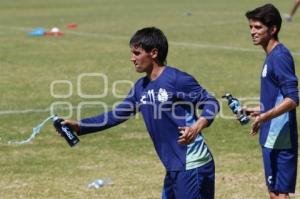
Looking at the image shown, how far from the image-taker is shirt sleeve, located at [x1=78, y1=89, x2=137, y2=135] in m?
7.03

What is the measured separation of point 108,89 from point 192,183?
11.0m

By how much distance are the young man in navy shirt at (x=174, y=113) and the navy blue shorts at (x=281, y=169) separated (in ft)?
2.34

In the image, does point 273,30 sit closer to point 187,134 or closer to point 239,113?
point 239,113

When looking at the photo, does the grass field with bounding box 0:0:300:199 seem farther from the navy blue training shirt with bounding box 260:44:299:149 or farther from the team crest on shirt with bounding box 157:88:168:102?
the team crest on shirt with bounding box 157:88:168:102

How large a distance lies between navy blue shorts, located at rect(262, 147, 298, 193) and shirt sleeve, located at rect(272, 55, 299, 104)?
0.58 metres

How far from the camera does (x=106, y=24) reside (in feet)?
109

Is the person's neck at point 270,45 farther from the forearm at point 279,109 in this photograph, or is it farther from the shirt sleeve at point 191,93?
the shirt sleeve at point 191,93

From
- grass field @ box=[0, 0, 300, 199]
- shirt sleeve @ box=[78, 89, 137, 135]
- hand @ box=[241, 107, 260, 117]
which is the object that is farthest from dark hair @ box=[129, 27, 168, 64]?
grass field @ box=[0, 0, 300, 199]

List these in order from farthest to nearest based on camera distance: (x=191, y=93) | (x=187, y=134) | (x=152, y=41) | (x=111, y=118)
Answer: (x=111, y=118) < (x=152, y=41) < (x=191, y=93) < (x=187, y=134)

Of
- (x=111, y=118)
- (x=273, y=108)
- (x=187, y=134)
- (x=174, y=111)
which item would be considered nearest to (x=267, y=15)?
(x=273, y=108)

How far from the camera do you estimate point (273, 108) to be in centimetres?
704

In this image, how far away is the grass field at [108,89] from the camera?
10258mm

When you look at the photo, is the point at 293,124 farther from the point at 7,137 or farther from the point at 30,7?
the point at 30,7

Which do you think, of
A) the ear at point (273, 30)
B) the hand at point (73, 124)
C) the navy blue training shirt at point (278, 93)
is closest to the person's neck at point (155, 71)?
the hand at point (73, 124)
